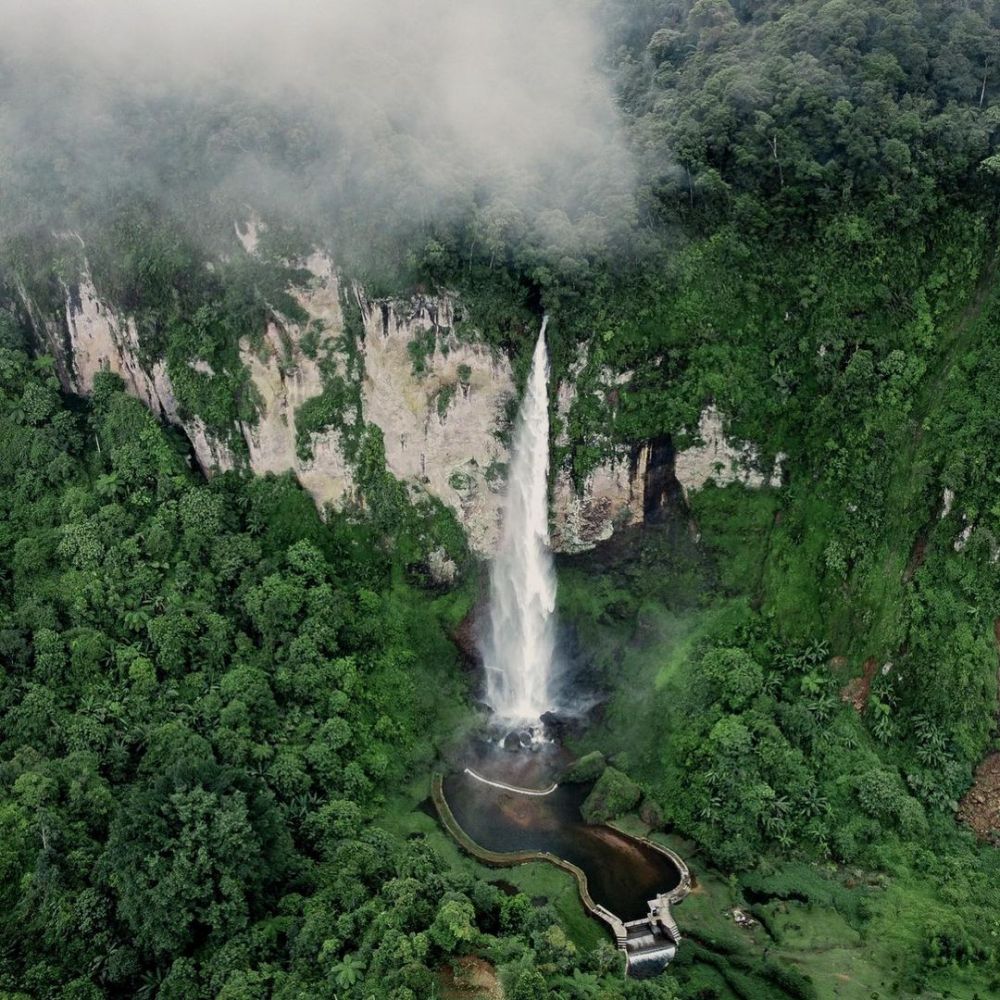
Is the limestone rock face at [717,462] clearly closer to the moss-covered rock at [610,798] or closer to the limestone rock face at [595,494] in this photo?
the limestone rock face at [595,494]

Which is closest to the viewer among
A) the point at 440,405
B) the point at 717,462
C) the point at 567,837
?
the point at 567,837

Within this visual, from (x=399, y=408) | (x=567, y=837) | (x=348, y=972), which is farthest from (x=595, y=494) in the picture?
(x=348, y=972)

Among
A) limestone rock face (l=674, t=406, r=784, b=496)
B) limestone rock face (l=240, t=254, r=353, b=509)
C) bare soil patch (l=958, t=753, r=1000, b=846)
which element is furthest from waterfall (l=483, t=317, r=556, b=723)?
bare soil patch (l=958, t=753, r=1000, b=846)

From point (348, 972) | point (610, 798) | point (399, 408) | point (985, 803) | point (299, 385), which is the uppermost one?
point (299, 385)

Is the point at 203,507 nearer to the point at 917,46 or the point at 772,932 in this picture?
the point at 772,932

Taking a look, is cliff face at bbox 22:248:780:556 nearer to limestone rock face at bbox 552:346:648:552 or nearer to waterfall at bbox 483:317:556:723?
limestone rock face at bbox 552:346:648:552

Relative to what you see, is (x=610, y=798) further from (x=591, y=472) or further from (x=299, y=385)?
(x=299, y=385)
